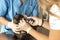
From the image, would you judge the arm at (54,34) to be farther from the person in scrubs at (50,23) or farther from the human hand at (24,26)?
the human hand at (24,26)

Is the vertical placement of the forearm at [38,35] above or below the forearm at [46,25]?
below

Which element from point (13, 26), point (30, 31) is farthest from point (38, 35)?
point (13, 26)

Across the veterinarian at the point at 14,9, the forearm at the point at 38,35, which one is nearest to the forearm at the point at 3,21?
the veterinarian at the point at 14,9

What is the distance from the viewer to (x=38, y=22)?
933 millimetres

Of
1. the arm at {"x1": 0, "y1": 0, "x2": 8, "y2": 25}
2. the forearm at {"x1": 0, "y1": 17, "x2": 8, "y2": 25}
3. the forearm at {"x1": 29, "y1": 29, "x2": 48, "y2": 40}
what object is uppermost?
the arm at {"x1": 0, "y1": 0, "x2": 8, "y2": 25}

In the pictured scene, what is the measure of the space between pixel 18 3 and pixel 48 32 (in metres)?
0.25

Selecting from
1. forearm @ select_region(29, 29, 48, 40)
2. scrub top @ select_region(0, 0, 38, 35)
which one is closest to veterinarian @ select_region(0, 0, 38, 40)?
scrub top @ select_region(0, 0, 38, 35)

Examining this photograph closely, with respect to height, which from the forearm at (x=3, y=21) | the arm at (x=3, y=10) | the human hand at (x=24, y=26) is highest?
the arm at (x=3, y=10)

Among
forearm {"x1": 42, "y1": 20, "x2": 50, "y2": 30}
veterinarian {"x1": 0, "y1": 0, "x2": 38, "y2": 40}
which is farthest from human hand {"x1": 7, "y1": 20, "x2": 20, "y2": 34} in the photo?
forearm {"x1": 42, "y1": 20, "x2": 50, "y2": 30}

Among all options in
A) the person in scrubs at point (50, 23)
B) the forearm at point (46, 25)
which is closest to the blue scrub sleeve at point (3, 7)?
the person in scrubs at point (50, 23)

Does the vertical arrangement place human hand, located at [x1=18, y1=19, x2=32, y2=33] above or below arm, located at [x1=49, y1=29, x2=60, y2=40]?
above

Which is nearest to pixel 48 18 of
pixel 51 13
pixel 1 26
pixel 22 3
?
pixel 51 13

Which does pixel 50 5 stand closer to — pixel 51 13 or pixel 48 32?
pixel 51 13

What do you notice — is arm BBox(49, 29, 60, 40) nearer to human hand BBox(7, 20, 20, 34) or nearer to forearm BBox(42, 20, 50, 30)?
forearm BBox(42, 20, 50, 30)
